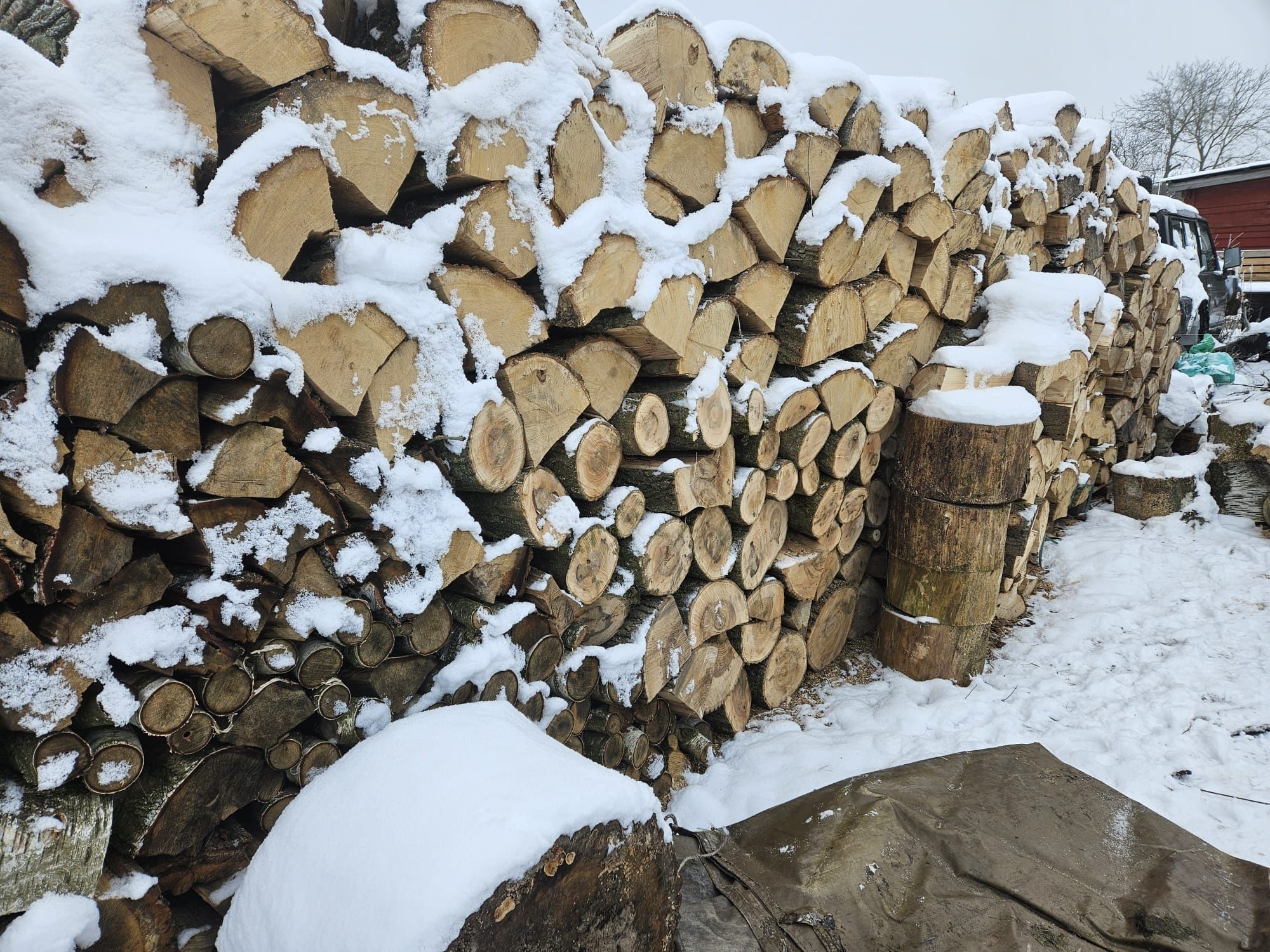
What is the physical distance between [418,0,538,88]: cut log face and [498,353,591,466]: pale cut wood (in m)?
0.62

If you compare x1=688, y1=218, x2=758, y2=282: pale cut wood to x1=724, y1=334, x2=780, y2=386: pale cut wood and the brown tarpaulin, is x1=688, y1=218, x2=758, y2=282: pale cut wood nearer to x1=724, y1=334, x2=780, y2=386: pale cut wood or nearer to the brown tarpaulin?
x1=724, y1=334, x2=780, y2=386: pale cut wood

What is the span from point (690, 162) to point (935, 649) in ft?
7.40

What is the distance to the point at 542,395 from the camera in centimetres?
178

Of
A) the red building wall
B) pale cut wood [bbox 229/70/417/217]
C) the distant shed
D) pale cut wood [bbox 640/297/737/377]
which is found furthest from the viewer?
the red building wall

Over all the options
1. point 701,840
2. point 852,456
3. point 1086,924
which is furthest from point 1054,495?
point 701,840

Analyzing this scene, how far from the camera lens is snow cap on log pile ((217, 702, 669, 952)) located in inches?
44.1

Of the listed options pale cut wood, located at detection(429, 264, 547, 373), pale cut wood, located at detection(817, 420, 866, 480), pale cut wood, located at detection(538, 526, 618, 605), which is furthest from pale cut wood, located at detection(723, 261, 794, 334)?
pale cut wood, located at detection(538, 526, 618, 605)

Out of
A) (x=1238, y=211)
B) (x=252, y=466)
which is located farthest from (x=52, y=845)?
(x=1238, y=211)

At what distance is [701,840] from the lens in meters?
2.04

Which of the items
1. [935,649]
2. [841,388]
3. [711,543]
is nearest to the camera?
[711,543]

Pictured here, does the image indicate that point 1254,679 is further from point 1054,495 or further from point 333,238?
point 333,238

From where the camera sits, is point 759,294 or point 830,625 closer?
point 759,294

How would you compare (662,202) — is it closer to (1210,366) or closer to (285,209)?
(285,209)

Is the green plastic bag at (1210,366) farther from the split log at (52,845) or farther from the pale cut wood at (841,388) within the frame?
the split log at (52,845)
